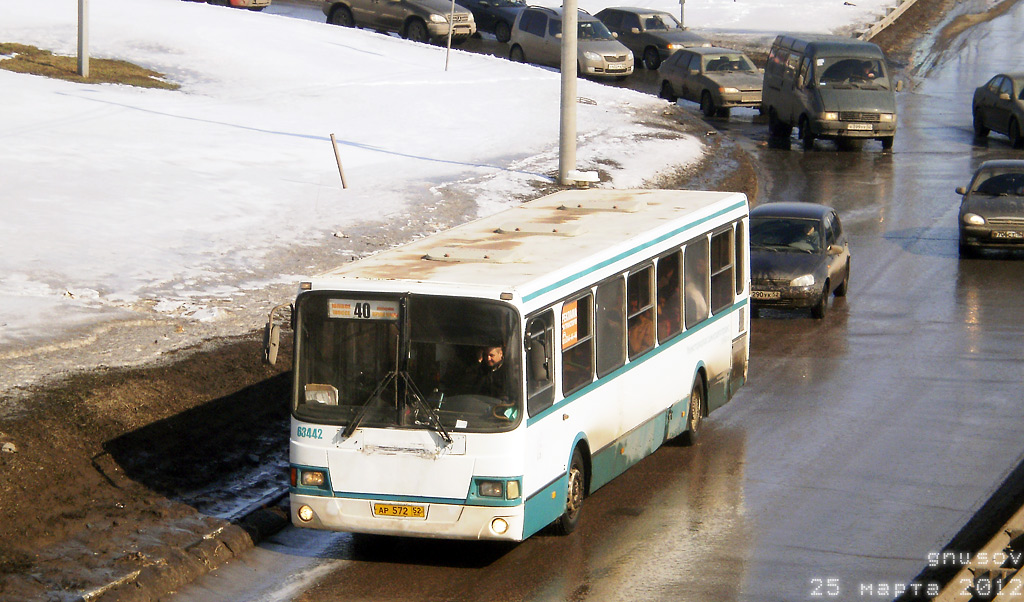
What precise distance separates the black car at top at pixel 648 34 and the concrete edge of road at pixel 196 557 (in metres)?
35.8

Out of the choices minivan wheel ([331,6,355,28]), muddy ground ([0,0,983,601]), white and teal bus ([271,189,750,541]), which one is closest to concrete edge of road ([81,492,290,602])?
muddy ground ([0,0,983,601])

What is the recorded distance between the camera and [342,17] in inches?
1780

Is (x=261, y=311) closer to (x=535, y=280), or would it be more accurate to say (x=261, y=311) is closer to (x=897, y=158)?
(x=535, y=280)

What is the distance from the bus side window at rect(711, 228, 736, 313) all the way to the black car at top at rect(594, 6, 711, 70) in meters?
31.3

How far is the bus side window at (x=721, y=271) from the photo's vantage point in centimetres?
1455

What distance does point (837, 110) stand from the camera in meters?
33.0

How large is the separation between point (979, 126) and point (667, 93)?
888 cm

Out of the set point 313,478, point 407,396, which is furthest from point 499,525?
point 313,478

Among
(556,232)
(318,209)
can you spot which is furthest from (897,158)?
(556,232)

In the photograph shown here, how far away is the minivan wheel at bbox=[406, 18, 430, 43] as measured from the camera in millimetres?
43656

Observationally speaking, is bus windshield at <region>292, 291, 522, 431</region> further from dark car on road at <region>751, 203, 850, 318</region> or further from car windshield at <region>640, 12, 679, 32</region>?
car windshield at <region>640, 12, 679, 32</region>

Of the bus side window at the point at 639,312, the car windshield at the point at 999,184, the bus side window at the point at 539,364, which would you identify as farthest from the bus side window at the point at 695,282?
the car windshield at the point at 999,184

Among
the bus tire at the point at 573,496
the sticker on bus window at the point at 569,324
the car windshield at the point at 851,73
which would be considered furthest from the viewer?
the car windshield at the point at 851,73

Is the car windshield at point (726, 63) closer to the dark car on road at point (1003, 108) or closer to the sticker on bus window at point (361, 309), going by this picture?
the dark car on road at point (1003, 108)
